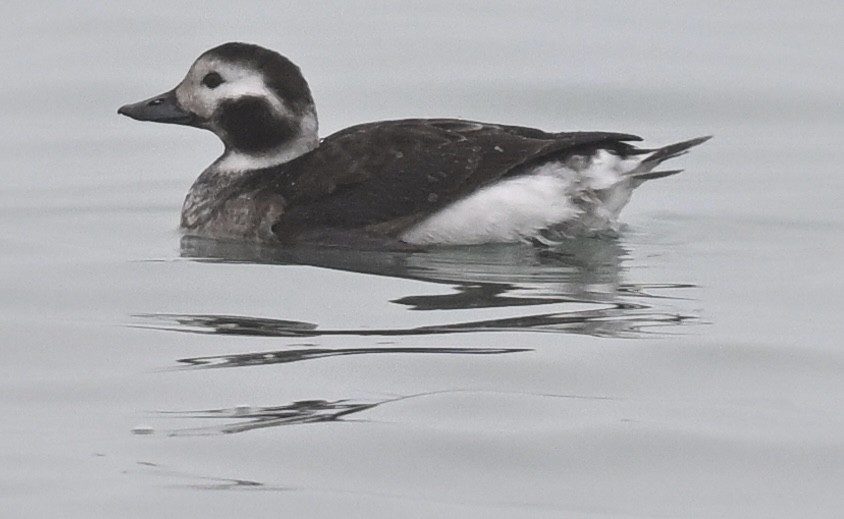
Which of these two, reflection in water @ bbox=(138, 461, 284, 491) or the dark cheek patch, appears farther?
the dark cheek patch

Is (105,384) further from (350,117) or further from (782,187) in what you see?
(350,117)

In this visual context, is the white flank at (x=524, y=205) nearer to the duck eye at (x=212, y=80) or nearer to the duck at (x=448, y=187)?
the duck at (x=448, y=187)

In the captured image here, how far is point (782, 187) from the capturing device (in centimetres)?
985

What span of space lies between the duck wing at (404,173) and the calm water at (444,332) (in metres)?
0.19

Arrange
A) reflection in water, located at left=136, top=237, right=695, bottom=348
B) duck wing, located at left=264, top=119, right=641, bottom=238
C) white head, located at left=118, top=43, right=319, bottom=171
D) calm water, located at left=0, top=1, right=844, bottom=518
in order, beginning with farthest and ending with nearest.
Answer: white head, located at left=118, top=43, right=319, bottom=171 → duck wing, located at left=264, top=119, right=641, bottom=238 → reflection in water, located at left=136, top=237, right=695, bottom=348 → calm water, located at left=0, top=1, right=844, bottom=518

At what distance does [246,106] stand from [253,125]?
0.29 ft

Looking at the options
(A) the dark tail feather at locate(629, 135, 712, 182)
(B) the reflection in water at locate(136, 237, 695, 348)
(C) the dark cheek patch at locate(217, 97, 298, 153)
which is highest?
(C) the dark cheek patch at locate(217, 97, 298, 153)

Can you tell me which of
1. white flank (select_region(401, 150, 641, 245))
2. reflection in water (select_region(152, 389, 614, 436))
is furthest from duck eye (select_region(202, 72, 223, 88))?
reflection in water (select_region(152, 389, 614, 436))

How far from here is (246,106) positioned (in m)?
8.93

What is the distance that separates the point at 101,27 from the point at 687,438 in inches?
382

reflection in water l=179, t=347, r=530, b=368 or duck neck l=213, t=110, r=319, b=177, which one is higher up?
duck neck l=213, t=110, r=319, b=177

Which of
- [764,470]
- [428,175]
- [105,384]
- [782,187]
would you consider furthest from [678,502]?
[782,187]

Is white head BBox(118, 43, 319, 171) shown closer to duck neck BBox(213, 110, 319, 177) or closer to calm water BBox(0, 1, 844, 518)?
duck neck BBox(213, 110, 319, 177)

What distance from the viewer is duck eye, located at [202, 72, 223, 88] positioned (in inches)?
352
